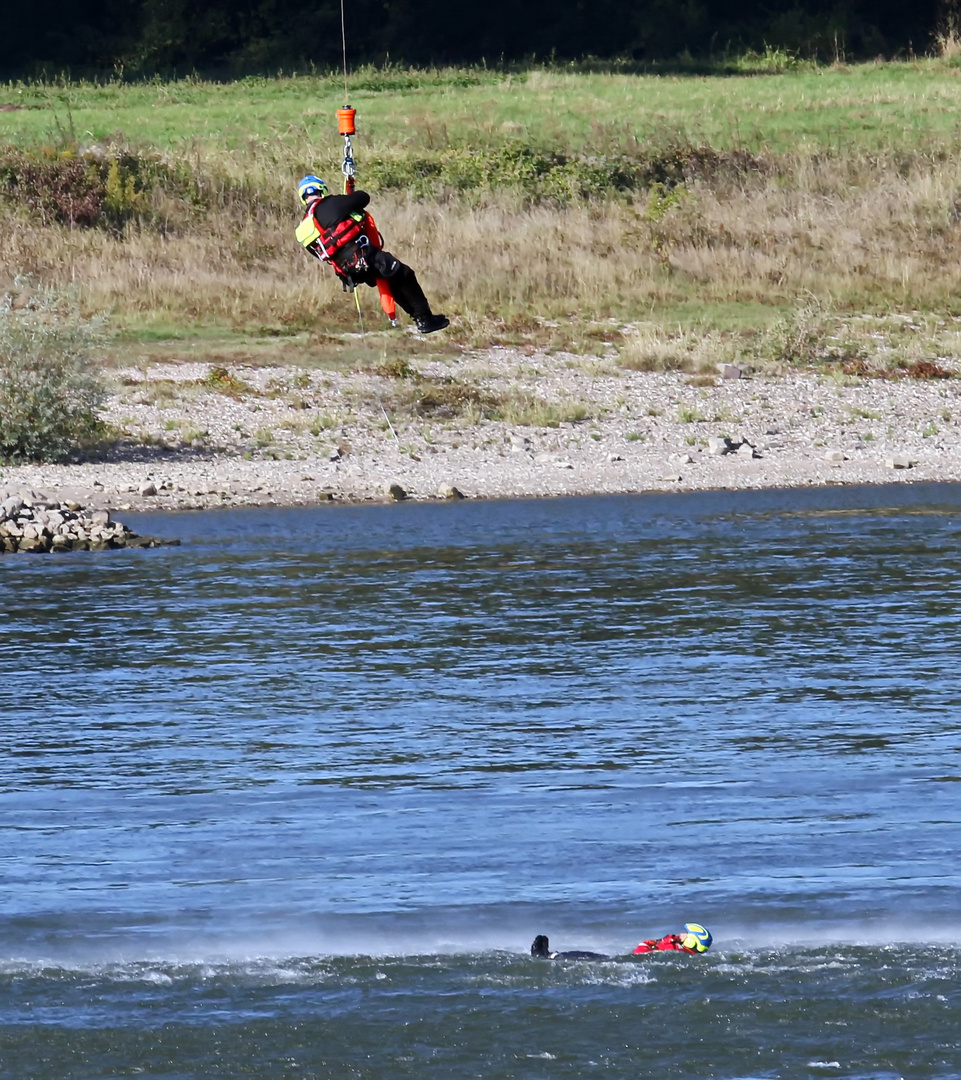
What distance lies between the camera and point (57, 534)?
24234 mm

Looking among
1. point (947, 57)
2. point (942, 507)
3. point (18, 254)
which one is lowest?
point (942, 507)

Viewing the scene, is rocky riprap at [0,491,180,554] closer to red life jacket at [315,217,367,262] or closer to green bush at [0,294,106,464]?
green bush at [0,294,106,464]

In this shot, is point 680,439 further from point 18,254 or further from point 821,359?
point 18,254

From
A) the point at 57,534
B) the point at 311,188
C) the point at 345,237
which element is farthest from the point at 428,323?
the point at 57,534

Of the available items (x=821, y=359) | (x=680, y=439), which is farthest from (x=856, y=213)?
(x=680, y=439)

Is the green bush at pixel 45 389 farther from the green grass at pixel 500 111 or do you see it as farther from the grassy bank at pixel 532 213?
the green grass at pixel 500 111

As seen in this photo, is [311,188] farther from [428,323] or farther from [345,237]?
[428,323]

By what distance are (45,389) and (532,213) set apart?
15.5 meters

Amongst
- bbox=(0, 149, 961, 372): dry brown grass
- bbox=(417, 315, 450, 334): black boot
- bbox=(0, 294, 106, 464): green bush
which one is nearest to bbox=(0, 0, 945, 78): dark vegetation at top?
bbox=(0, 149, 961, 372): dry brown grass

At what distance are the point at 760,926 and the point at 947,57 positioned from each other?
51.5 meters

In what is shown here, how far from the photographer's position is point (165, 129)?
47250mm

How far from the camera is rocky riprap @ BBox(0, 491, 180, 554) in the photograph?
950 inches

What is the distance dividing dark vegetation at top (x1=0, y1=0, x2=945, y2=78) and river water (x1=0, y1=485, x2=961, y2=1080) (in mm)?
38799

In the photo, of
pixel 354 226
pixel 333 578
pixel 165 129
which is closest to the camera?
pixel 354 226
